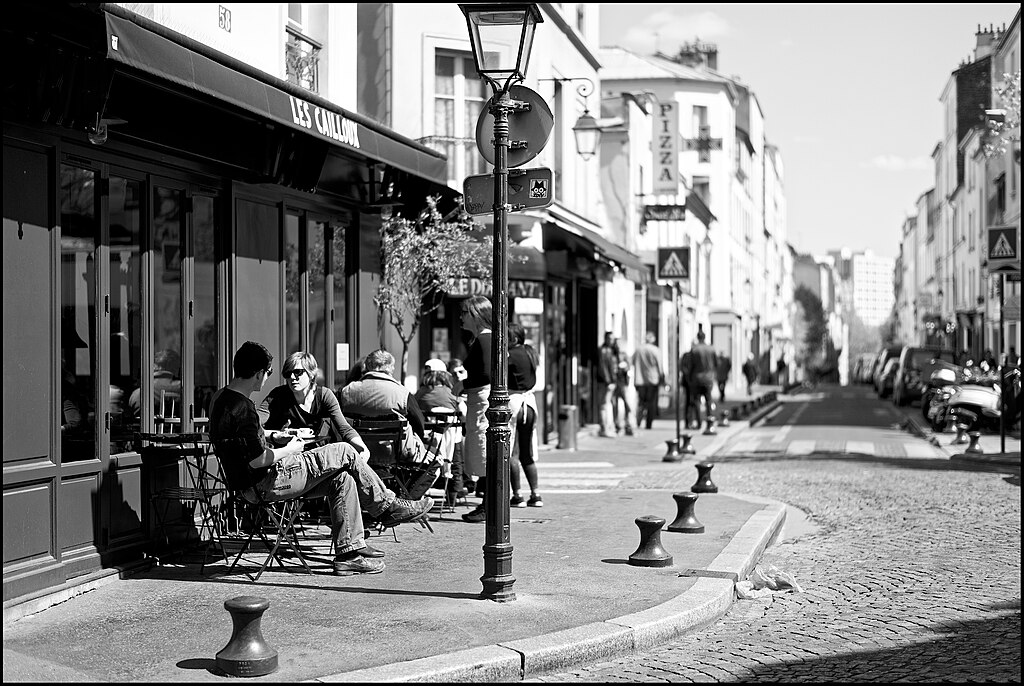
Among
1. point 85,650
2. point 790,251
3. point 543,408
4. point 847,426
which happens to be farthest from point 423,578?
point 790,251

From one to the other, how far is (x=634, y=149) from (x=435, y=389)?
18.2 m

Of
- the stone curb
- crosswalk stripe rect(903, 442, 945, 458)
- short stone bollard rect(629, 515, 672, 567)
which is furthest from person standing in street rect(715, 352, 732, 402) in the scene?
the stone curb

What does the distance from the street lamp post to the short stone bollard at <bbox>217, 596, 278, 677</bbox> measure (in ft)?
6.10

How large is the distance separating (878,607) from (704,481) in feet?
17.2

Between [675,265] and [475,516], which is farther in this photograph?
[675,265]

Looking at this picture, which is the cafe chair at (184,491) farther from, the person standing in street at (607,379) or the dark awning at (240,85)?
the person standing in street at (607,379)

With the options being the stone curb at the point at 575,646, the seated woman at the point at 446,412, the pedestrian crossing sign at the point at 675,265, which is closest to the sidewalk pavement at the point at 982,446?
the pedestrian crossing sign at the point at 675,265

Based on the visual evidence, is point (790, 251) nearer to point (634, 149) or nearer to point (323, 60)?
point (634, 149)

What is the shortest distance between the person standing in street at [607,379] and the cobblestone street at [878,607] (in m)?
8.04

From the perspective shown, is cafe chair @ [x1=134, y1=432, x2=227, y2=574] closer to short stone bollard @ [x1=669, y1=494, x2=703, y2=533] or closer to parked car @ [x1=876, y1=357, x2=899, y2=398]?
short stone bollard @ [x1=669, y1=494, x2=703, y2=533]

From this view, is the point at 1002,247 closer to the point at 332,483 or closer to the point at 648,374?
the point at 648,374

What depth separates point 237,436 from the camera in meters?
7.40

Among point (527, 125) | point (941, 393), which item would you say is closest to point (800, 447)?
point (941, 393)

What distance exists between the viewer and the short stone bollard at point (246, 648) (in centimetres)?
524
